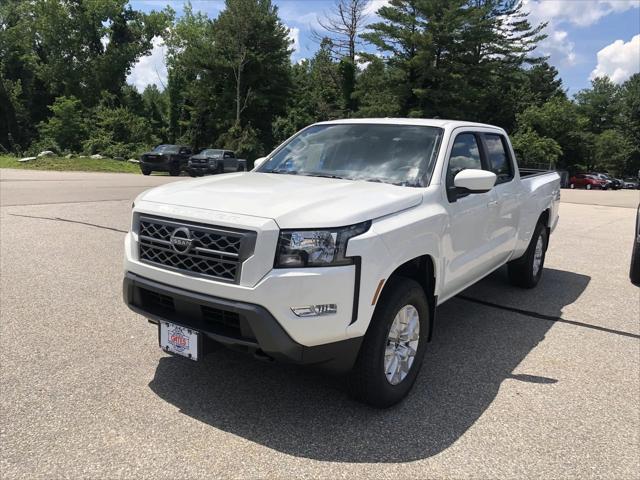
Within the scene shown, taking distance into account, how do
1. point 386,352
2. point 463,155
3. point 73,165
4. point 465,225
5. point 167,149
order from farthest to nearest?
1. point 73,165
2. point 167,149
3. point 463,155
4. point 465,225
5. point 386,352

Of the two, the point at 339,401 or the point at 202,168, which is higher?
the point at 339,401

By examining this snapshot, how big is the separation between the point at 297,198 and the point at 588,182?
164ft

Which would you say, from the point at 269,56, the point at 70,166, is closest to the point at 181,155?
the point at 70,166

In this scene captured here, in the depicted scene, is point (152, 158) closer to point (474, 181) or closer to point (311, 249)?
point (474, 181)

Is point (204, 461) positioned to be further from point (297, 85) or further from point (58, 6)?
point (58, 6)

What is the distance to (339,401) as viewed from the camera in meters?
3.42

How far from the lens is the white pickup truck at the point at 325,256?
280 centimetres

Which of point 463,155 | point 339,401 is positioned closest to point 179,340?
point 339,401

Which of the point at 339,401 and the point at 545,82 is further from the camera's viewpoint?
the point at 545,82

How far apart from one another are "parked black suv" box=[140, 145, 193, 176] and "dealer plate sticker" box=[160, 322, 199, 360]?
84.0 feet

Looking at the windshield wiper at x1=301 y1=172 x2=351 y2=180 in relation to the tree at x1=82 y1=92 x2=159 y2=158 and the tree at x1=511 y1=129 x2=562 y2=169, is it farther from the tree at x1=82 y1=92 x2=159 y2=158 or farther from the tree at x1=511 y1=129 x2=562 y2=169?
the tree at x1=511 y1=129 x2=562 y2=169

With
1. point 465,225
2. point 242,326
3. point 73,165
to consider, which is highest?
point 465,225

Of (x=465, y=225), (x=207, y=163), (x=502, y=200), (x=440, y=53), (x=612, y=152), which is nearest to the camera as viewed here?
(x=465, y=225)

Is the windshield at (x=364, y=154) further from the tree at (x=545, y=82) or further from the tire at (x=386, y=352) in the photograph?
the tree at (x=545, y=82)
